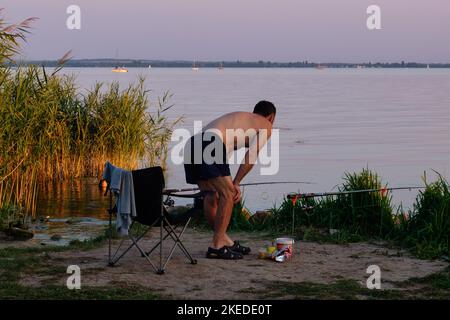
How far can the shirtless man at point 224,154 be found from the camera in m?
7.69

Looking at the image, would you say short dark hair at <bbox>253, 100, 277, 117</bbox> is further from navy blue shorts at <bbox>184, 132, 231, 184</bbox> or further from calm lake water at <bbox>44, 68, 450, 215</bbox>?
calm lake water at <bbox>44, 68, 450, 215</bbox>

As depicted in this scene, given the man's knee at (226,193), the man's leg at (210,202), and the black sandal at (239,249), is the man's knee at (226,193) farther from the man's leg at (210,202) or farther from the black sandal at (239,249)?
the black sandal at (239,249)

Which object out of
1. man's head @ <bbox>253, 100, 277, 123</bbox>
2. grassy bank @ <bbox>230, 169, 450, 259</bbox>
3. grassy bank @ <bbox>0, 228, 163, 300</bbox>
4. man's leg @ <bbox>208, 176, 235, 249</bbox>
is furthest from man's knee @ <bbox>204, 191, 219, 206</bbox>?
grassy bank @ <bbox>0, 228, 163, 300</bbox>

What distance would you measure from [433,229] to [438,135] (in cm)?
2258

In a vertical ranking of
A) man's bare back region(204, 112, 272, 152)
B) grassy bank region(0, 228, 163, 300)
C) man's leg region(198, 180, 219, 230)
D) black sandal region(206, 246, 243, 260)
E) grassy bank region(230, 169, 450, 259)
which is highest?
man's bare back region(204, 112, 272, 152)

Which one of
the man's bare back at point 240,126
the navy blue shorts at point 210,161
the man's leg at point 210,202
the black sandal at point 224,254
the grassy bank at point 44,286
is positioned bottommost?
the grassy bank at point 44,286

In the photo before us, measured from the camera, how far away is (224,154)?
7.73 metres

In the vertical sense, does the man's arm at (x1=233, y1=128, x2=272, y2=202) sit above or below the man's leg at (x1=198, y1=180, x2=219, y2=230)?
above

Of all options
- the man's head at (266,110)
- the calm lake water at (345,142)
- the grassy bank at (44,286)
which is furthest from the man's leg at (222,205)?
the calm lake water at (345,142)

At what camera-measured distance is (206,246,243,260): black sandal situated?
7945 mm

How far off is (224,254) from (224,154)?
3.18ft

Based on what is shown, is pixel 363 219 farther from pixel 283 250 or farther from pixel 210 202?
pixel 210 202

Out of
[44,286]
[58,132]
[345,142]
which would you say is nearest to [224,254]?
[44,286]
